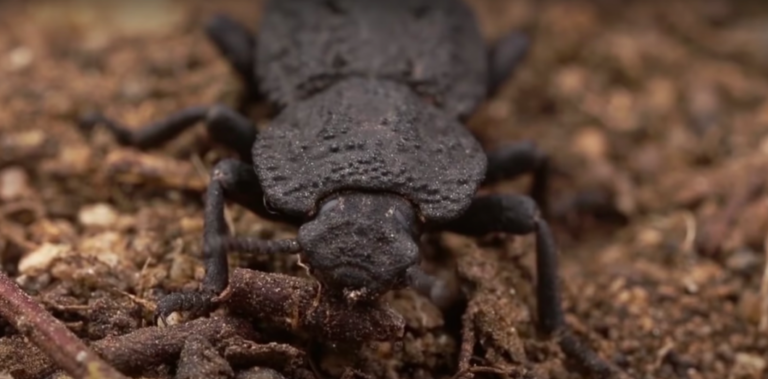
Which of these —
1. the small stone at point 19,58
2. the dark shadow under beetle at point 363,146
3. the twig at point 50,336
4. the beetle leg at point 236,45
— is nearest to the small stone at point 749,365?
the dark shadow under beetle at point 363,146

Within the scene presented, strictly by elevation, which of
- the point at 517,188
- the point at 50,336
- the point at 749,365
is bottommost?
the point at 749,365

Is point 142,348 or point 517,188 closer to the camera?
point 142,348

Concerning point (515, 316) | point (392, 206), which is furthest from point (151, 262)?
point (515, 316)

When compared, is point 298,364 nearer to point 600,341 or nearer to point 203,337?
point 203,337

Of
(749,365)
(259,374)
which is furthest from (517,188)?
(259,374)

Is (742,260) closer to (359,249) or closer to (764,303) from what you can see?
(764,303)

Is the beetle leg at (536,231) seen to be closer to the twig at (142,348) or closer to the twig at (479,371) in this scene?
the twig at (479,371)

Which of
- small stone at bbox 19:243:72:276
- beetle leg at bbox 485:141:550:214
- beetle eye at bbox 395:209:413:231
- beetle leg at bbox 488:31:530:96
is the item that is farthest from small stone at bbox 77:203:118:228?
beetle leg at bbox 488:31:530:96
